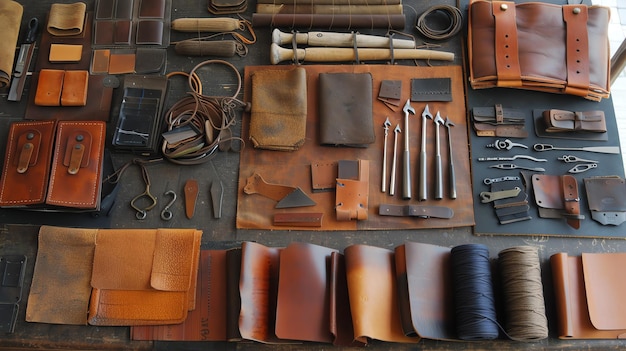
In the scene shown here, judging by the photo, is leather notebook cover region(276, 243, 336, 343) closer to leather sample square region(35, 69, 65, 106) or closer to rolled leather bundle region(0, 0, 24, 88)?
leather sample square region(35, 69, 65, 106)

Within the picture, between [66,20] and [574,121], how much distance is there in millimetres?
3038

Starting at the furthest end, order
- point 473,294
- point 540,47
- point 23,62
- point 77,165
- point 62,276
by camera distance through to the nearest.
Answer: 1. point 23,62
2. point 540,47
3. point 77,165
4. point 62,276
5. point 473,294

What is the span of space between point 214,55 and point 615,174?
2371 millimetres

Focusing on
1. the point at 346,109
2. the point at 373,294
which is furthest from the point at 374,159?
the point at 373,294

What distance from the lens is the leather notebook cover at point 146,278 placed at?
9.12 ft

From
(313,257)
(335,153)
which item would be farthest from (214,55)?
(313,257)

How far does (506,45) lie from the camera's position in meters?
3.29

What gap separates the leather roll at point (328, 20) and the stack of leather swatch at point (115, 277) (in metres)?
1.37

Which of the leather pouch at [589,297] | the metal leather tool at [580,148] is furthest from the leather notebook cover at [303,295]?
the metal leather tool at [580,148]

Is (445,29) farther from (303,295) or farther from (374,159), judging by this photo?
(303,295)

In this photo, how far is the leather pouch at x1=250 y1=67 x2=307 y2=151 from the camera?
3.19 meters

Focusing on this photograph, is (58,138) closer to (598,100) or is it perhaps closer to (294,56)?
(294,56)

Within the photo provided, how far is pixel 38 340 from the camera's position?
282 cm

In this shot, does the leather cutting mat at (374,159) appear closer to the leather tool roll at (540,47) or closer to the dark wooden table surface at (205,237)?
the dark wooden table surface at (205,237)
